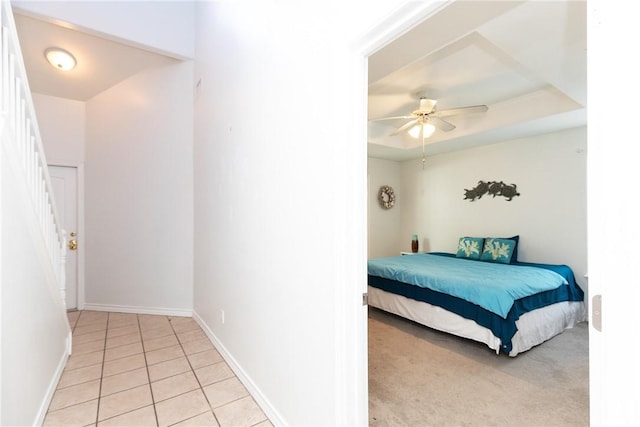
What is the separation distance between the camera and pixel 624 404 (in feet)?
1.96

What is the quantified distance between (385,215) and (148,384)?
4.53 meters

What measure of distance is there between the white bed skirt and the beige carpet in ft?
0.36

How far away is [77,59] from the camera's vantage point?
3340 mm

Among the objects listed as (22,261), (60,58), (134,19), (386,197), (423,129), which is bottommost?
(22,261)

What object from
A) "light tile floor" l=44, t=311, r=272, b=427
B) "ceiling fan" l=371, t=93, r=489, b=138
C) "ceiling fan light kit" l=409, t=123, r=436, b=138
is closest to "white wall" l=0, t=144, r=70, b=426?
"light tile floor" l=44, t=311, r=272, b=427

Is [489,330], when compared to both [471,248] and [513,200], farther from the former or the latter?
[513,200]

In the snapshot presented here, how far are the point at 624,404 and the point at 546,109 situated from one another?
11.9 ft

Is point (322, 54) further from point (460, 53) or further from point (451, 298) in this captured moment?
point (451, 298)

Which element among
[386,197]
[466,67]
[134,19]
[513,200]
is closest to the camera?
[466,67]

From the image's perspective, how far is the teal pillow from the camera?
12.6 feet

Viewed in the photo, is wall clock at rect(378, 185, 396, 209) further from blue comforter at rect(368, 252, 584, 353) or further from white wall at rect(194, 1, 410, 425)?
white wall at rect(194, 1, 410, 425)

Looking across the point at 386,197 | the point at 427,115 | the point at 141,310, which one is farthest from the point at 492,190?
the point at 141,310

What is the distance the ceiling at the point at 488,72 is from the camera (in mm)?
1614

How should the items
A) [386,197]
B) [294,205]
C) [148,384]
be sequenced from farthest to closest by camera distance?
[386,197] → [148,384] → [294,205]
